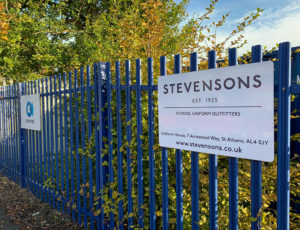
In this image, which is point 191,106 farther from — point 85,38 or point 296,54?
point 85,38

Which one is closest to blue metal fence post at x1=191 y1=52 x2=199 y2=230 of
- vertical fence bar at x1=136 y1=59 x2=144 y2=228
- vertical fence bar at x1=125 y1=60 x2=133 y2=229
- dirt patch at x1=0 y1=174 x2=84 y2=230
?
vertical fence bar at x1=136 y1=59 x2=144 y2=228

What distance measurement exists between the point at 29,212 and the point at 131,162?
2380 mm

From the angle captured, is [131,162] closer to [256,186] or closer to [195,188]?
[195,188]

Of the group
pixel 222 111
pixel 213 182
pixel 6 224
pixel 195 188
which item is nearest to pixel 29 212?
pixel 6 224

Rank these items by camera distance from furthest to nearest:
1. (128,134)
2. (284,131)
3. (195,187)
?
1. (128,134)
2. (195,187)
3. (284,131)

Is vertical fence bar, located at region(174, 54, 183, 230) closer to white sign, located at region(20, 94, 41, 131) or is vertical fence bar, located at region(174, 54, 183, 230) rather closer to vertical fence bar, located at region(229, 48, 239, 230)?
vertical fence bar, located at region(229, 48, 239, 230)

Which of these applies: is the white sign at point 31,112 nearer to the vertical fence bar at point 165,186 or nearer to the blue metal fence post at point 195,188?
the vertical fence bar at point 165,186

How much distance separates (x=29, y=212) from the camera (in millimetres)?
3822

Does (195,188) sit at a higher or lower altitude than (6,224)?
higher

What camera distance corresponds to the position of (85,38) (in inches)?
345

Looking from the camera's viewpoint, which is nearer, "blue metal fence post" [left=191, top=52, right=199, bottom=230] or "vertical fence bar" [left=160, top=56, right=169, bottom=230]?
"blue metal fence post" [left=191, top=52, right=199, bottom=230]

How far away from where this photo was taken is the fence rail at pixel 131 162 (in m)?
1.60

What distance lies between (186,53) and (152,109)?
1258 mm

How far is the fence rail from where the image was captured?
5.26 feet
